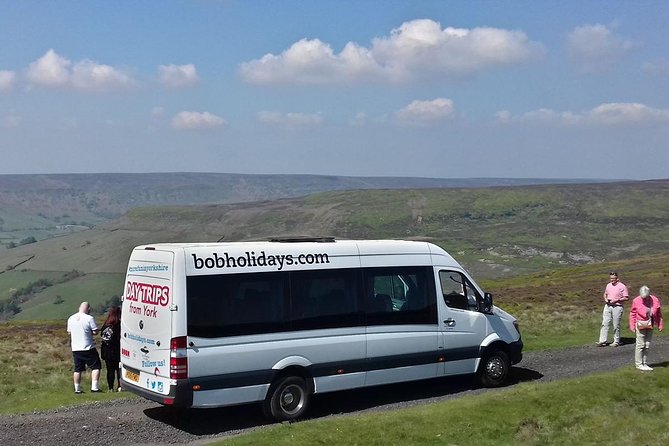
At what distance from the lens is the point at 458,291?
59.3 feet

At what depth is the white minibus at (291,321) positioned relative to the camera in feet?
46.2

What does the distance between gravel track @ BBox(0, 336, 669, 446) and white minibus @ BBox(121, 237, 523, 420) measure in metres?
0.66

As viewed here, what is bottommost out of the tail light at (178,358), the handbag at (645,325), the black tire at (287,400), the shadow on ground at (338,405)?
the shadow on ground at (338,405)

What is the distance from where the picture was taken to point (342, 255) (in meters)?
16.2

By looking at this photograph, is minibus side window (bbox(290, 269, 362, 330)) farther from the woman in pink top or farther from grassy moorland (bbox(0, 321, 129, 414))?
the woman in pink top

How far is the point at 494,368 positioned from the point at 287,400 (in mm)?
5822

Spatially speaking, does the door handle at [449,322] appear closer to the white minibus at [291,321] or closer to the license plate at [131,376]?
the white minibus at [291,321]

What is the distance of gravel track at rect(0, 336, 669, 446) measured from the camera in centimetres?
1418

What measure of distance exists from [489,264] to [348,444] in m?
→ 190

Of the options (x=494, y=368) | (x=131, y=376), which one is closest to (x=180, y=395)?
(x=131, y=376)

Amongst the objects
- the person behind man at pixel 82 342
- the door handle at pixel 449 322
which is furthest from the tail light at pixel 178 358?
the door handle at pixel 449 322

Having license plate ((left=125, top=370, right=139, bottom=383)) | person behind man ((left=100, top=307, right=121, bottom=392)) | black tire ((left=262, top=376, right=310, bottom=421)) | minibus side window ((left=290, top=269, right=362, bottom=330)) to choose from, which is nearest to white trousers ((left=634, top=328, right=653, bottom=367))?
minibus side window ((left=290, top=269, right=362, bottom=330))

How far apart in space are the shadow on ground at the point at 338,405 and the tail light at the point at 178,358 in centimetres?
145

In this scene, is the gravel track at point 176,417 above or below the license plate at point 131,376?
below
